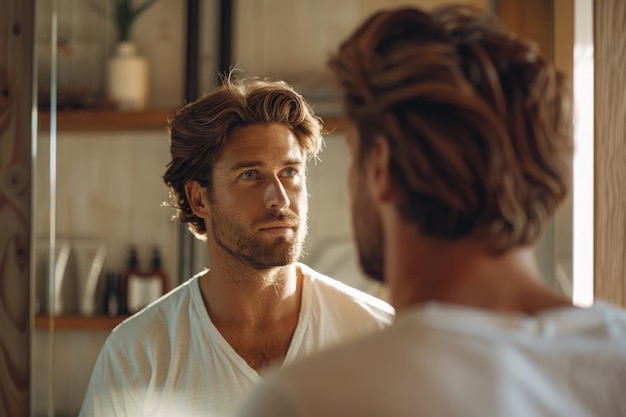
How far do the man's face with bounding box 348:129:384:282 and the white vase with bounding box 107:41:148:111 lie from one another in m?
1.47

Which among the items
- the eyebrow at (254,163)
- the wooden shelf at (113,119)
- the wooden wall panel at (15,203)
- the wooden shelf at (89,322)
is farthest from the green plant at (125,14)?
the wooden wall panel at (15,203)

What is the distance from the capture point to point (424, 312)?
0.50 meters

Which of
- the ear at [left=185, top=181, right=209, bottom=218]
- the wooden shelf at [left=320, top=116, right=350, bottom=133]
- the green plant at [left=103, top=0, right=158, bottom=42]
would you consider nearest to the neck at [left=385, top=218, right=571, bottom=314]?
the ear at [left=185, top=181, right=209, bottom=218]

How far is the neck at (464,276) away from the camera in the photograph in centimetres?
53

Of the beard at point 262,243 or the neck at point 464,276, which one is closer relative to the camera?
the neck at point 464,276

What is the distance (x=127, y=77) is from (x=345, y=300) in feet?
3.45

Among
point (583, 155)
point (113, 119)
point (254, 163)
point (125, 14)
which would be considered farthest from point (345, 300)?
point (125, 14)

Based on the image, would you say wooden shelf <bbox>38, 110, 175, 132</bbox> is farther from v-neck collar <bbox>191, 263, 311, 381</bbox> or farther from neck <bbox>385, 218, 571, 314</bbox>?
neck <bbox>385, 218, 571, 314</bbox>

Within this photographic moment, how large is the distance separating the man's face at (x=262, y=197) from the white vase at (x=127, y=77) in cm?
77

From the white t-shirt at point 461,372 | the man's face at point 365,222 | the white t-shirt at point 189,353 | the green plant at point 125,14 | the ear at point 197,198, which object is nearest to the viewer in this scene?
the white t-shirt at point 461,372

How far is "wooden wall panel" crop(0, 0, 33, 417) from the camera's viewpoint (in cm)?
83

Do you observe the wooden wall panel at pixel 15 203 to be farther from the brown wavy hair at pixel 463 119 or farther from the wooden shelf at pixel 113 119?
the wooden shelf at pixel 113 119

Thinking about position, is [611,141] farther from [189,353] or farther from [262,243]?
[189,353]

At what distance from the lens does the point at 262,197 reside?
1.24m
